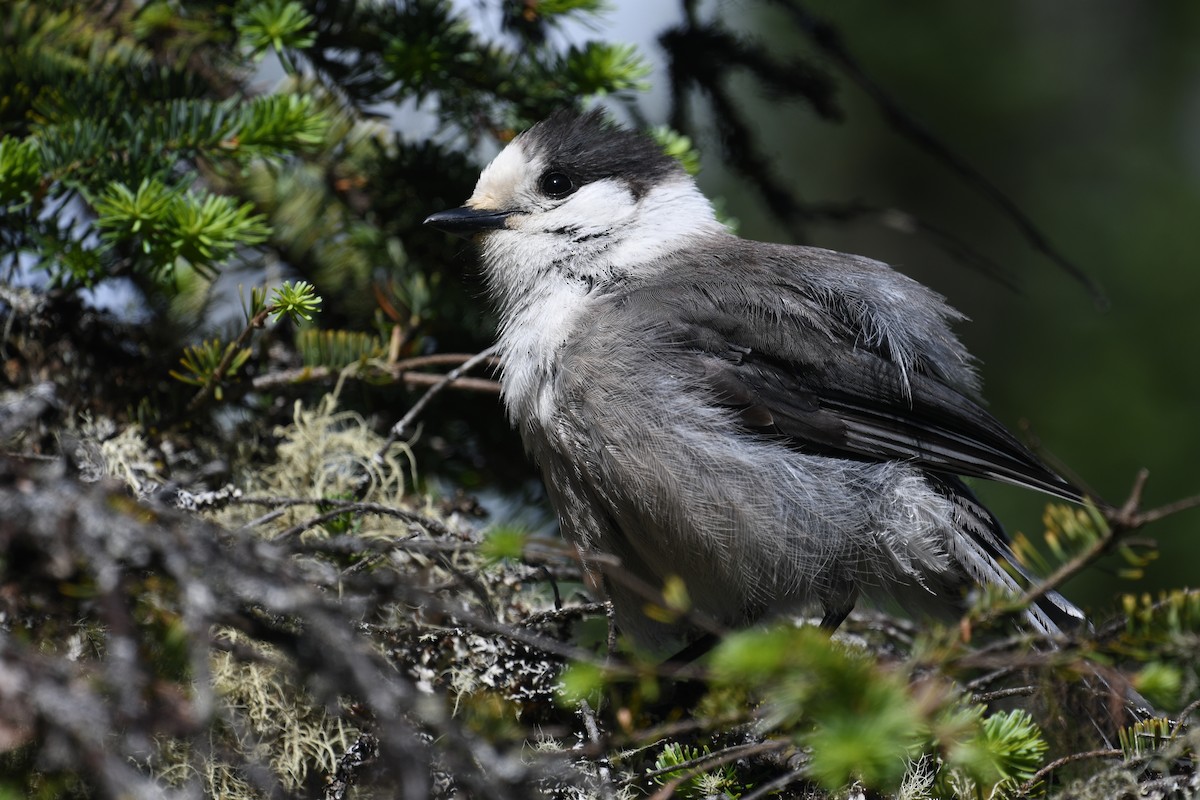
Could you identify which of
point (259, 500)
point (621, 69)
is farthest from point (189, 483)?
point (621, 69)

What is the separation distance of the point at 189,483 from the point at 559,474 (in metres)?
0.87

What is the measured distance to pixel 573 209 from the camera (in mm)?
2857

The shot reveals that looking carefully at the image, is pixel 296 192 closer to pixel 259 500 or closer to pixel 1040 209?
pixel 259 500

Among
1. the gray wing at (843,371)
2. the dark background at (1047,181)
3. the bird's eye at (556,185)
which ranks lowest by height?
the dark background at (1047,181)

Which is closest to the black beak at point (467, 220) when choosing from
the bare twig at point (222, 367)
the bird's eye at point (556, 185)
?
the bird's eye at point (556, 185)

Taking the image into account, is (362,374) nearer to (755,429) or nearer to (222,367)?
(222,367)

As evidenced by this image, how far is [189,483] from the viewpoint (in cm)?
250

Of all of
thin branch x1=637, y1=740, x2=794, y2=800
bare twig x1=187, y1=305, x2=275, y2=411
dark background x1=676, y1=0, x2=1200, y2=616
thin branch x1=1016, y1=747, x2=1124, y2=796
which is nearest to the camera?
thin branch x1=637, y1=740, x2=794, y2=800

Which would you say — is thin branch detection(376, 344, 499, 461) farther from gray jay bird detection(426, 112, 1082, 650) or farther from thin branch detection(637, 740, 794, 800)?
thin branch detection(637, 740, 794, 800)

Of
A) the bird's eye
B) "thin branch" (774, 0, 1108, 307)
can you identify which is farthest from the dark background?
the bird's eye

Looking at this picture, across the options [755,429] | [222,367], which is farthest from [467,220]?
[755,429]

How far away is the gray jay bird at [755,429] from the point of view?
2391mm

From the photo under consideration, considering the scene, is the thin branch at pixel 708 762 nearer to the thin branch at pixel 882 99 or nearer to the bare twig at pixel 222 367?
the bare twig at pixel 222 367

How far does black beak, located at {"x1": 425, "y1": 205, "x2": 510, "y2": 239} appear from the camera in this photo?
2.75 meters
